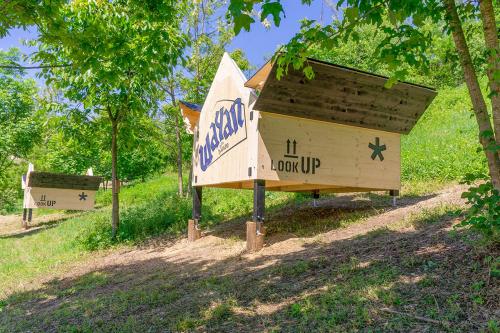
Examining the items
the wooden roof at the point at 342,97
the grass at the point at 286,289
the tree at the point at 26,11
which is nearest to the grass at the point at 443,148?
the grass at the point at 286,289

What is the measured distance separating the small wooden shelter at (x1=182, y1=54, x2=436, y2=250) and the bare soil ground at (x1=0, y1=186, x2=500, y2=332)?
106 cm

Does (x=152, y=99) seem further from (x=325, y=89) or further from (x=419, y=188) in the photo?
(x=419, y=188)

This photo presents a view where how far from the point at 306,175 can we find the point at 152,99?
6.51 meters

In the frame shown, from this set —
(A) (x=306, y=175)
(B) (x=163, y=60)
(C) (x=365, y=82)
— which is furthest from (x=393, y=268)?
(B) (x=163, y=60)

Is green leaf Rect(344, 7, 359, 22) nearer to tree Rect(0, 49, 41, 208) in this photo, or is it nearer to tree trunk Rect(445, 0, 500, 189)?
tree trunk Rect(445, 0, 500, 189)

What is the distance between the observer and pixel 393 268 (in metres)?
4.57

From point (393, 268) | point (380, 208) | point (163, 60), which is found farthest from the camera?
point (380, 208)

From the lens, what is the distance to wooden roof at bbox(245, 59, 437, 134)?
7.34 m

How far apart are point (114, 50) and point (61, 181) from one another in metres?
16.2

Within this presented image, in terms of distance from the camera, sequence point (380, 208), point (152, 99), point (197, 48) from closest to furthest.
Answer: point (380, 208) → point (152, 99) → point (197, 48)

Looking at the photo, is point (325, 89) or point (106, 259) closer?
point (325, 89)

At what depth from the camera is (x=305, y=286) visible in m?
4.78

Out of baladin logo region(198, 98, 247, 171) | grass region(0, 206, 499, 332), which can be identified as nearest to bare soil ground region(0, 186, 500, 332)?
grass region(0, 206, 499, 332)

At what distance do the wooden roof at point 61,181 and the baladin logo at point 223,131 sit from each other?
1310 cm
